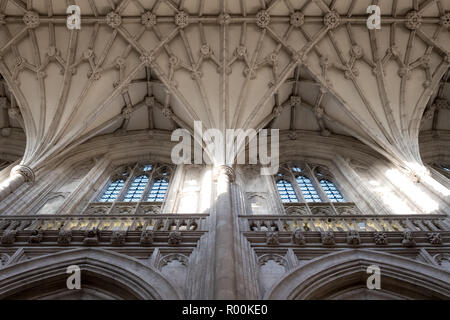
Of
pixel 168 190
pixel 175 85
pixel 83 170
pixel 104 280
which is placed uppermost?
pixel 175 85

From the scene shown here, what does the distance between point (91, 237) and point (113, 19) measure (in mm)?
8688

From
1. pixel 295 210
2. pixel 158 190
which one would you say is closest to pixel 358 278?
pixel 295 210

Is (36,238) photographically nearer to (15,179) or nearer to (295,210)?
(15,179)

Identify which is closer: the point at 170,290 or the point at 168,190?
the point at 170,290

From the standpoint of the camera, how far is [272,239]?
24.9 ft

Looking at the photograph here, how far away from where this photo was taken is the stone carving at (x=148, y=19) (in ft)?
43.3

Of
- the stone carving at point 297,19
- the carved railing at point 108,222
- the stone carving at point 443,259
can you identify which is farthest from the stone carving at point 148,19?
the stone carving at point 443,259

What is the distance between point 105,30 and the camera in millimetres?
13344

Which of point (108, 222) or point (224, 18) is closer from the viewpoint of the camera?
point (108, 222)

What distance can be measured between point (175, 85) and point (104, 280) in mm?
8190

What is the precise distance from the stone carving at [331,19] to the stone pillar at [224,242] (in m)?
7.35

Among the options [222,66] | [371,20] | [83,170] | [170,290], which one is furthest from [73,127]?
[371,20]

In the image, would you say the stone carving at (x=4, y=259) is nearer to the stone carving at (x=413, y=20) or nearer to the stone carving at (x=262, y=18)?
the stone carving at (x=262, y=18)
